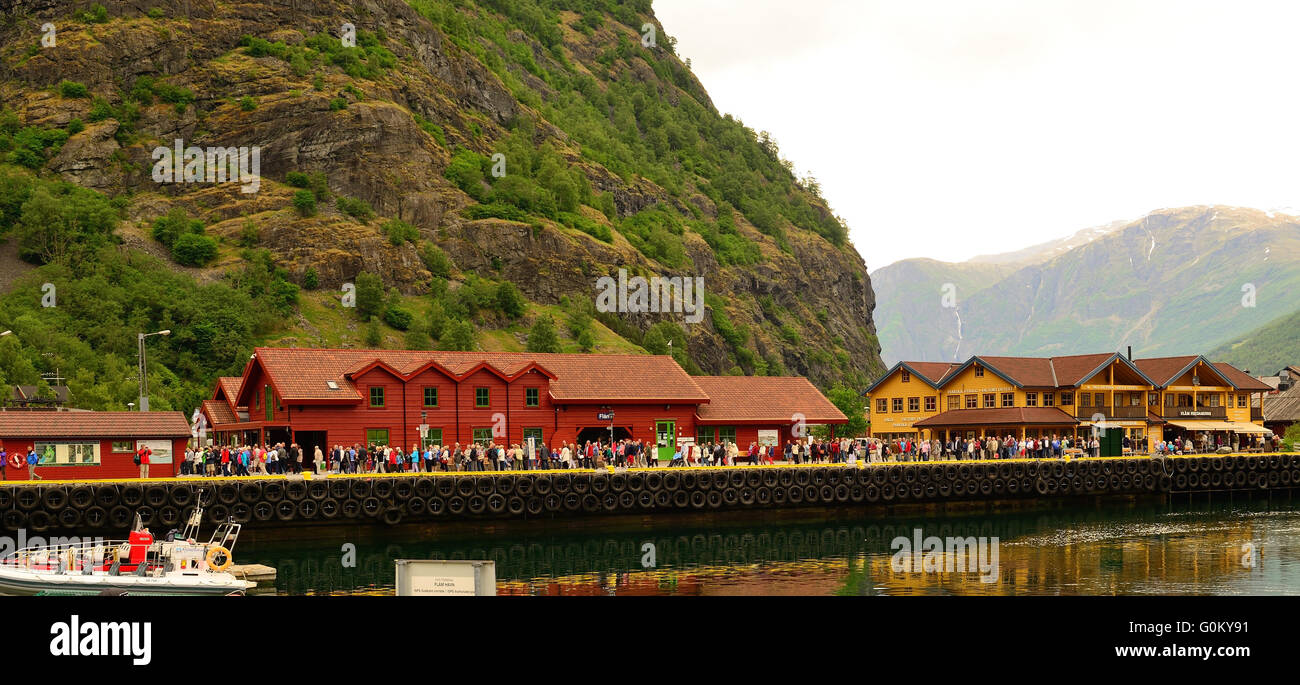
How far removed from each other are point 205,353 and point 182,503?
194 feet

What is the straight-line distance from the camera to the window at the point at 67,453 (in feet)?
170

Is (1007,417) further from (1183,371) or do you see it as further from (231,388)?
(231,388)

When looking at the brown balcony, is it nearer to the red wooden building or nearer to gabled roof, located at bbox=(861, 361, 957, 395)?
gabled roof, located at bbox=(861, 361, 957, 395)

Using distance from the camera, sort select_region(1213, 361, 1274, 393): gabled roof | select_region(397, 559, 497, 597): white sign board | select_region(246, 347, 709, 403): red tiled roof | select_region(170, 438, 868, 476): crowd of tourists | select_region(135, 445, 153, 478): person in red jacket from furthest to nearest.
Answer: select_region(1213, 361, 1274, 393): gabled roof
select_region(246, 347, 709, 403): red tiled roof
select_region(170, 438, 868, 476): crowd of tourists
select_region(135, 445, 153, 478): person in red jacket
select_region(397, 559, 497, 597): white sign board

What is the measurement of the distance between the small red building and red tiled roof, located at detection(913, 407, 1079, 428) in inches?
2236

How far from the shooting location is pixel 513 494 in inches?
2106

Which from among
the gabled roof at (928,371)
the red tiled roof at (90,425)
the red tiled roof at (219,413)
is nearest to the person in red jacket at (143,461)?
the red tiled roof at (90,425)

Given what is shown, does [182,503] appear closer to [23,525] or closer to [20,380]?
[23,525]

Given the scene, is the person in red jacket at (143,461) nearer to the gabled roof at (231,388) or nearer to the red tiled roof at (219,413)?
the red tiled roof at (219,413)

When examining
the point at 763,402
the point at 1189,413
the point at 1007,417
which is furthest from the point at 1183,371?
the point at 763,402

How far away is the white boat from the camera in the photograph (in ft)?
99.8

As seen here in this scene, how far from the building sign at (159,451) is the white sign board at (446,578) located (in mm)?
43507

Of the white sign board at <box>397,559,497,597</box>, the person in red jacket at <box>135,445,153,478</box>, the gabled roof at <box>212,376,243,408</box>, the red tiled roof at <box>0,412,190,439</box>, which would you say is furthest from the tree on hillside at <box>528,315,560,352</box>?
the white sign board at <box>397,559,497,597</box>
